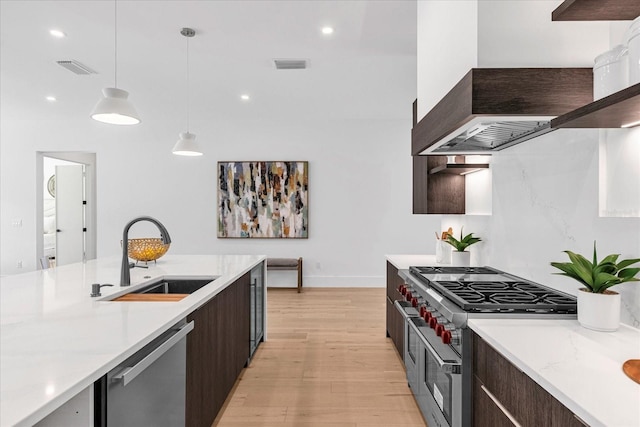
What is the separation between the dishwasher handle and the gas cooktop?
111cm

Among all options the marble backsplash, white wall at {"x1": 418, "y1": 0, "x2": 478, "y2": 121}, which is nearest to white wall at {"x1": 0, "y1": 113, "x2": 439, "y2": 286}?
the marble backsplash

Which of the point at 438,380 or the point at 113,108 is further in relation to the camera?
the point at 113,108

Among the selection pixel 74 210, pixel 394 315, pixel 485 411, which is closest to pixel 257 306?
pixel 394 315

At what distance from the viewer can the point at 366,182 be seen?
6.26 m

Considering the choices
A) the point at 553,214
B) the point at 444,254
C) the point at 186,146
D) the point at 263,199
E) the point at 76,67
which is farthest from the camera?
the point at 263,199

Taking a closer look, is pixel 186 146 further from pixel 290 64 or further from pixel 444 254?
pixel 444 254

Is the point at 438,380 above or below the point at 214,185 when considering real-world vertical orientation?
below

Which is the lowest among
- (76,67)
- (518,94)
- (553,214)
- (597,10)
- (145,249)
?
(145,249)

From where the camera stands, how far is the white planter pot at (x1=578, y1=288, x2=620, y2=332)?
4.19 feet

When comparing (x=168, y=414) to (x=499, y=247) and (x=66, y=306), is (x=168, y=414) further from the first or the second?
(x=499, y=247)

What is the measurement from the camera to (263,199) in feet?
20.6

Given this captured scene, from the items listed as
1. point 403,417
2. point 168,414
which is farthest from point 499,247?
point 168,414

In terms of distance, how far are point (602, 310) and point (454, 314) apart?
47 centimetres

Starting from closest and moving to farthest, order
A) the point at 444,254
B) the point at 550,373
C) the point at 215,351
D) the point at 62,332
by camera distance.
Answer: the point at 550,373, the point at 62,332, the point at 215,351, the point at 444,254
